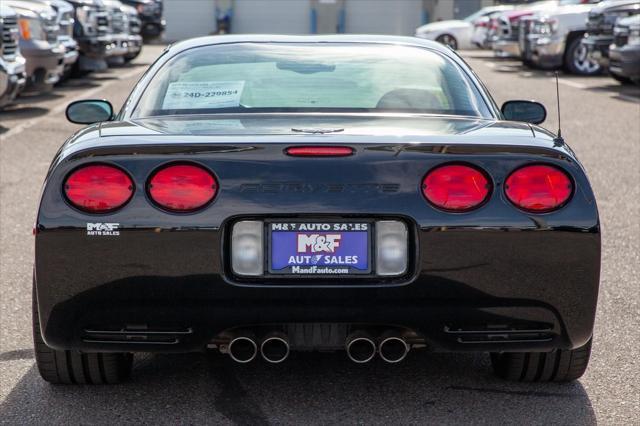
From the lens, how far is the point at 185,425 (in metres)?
3.80

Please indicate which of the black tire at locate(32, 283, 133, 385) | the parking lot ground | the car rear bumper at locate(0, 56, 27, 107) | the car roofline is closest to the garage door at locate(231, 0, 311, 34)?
the car rear bumper at locate(0, 56, 27, 107)

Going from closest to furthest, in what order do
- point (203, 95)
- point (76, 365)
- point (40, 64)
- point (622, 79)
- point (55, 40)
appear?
point (76, 365), point (203, 95), point (40, 64), point (55, 40), point (622, 79)

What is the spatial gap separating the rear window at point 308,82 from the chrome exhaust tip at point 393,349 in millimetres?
1029

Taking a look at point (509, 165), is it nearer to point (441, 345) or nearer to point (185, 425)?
point (441, 345)

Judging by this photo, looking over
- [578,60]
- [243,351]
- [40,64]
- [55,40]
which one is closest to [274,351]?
[243,351]

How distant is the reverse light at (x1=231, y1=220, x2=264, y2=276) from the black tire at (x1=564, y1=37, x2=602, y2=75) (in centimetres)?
1959

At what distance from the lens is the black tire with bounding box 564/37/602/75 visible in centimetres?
2233

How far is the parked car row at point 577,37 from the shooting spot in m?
17.7

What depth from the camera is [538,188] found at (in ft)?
12.0

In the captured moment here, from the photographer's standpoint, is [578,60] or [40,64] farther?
[578,60]

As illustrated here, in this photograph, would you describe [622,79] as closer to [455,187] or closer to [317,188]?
[455,187]

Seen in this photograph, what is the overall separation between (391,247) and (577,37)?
→ 19.6 m

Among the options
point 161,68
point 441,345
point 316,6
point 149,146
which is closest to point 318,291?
point 441,345

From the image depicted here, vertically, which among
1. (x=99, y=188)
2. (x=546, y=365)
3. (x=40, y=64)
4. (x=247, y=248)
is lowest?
(x=40, y=64)
